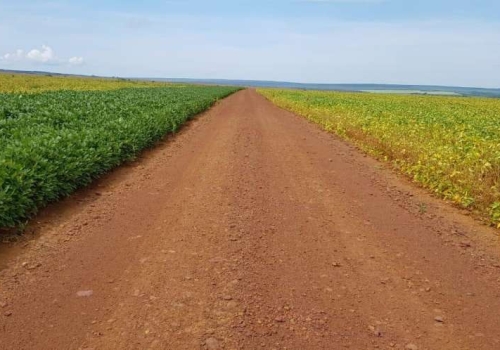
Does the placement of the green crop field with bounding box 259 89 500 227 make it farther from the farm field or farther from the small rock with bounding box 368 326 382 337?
the farm field

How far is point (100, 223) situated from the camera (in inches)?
257

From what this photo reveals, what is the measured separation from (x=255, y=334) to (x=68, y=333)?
1486 mm

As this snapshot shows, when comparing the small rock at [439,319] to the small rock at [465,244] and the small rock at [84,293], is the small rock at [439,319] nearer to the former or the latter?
the small rock at [465,244]

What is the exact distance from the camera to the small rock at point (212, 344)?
3516 millimetres

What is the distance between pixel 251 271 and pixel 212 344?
55.0 inches

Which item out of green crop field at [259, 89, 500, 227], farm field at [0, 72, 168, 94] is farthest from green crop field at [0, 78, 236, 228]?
farm field at [0, 72, 168, 94]

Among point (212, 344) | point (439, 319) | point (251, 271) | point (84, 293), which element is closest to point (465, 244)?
point (439, 319)

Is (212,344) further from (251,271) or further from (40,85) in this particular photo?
(40,85)

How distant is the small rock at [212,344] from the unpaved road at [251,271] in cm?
1

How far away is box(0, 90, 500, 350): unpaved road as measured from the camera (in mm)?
3748

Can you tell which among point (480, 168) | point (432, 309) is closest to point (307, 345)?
point (432, 309)

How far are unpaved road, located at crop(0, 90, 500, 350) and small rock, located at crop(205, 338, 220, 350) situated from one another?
1cm

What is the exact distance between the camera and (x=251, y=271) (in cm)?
489

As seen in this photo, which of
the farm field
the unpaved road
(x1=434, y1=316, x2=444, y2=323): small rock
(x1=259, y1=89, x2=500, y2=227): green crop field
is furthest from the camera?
the farm field
